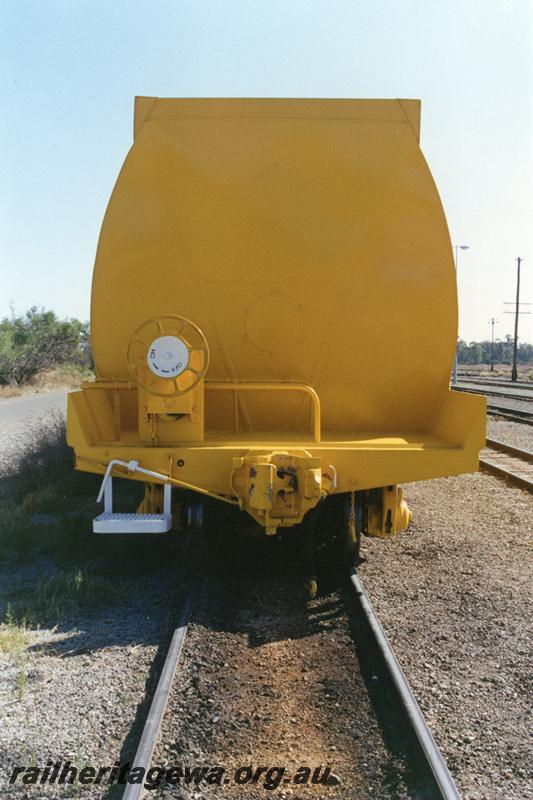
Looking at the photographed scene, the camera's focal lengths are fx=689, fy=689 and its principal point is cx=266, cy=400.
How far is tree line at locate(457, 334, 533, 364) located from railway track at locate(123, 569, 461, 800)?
456 ft

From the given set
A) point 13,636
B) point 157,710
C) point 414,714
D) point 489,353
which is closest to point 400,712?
point 414,714

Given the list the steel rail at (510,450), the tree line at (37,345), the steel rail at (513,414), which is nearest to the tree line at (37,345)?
the tree line at (37,345)

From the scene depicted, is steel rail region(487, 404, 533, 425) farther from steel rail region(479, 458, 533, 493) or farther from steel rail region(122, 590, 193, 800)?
steel rail region(122, 590, 193, 800)

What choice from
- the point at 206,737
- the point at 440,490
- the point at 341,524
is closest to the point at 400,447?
the point at 341,524

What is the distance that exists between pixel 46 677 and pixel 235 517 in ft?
6.65

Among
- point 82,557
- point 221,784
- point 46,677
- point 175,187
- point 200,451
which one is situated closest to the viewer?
point 221,784

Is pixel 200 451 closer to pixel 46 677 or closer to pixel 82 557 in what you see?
pixel 46 677

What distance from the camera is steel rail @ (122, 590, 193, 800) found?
9.37ft

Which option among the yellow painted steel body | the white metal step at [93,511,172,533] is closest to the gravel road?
the yellow painted steel body

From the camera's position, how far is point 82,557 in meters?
6.41

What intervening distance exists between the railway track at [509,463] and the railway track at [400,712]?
629cm

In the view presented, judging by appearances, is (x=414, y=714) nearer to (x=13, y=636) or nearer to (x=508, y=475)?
(x=13, y=636)

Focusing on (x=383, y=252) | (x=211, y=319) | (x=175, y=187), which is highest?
(x=175, y=187)

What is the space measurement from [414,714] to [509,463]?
9466mm
